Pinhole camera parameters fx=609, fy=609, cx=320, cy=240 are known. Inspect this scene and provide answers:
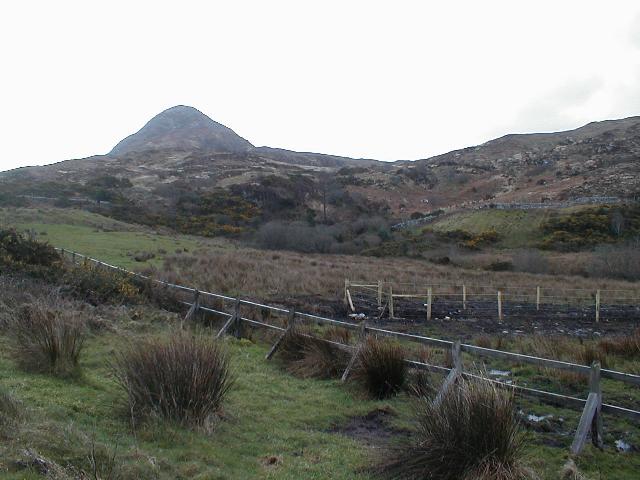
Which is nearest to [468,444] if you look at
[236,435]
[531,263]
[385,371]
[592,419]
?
[592,419]

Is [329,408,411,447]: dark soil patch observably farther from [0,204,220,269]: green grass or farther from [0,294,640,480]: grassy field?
[0,204,220,269]: green grass

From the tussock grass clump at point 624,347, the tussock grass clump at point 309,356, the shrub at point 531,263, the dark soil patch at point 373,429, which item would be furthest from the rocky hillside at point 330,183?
the dark soil patch at point 373,429

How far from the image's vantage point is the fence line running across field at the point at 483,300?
24141 mm

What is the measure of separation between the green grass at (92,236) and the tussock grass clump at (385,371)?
18.4m

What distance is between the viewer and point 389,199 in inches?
3597

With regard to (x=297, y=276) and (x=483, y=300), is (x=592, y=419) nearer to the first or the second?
(x=483, y=300)

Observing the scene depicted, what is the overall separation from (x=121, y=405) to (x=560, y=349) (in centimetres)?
942

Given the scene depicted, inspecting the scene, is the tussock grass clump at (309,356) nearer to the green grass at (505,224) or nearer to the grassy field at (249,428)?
the grassy field at (249,428)

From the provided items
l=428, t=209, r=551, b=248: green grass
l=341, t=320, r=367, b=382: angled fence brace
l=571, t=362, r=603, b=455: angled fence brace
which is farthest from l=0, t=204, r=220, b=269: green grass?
l=428, t=209, r=551, b=248: green grass

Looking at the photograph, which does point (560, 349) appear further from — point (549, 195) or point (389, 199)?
point (389, 199)

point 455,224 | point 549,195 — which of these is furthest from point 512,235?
point 549,195

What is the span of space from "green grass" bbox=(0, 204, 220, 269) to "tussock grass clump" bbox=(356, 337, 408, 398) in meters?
18.4

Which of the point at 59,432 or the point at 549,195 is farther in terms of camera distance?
the point at 549,195

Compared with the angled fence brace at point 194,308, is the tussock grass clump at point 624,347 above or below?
below
